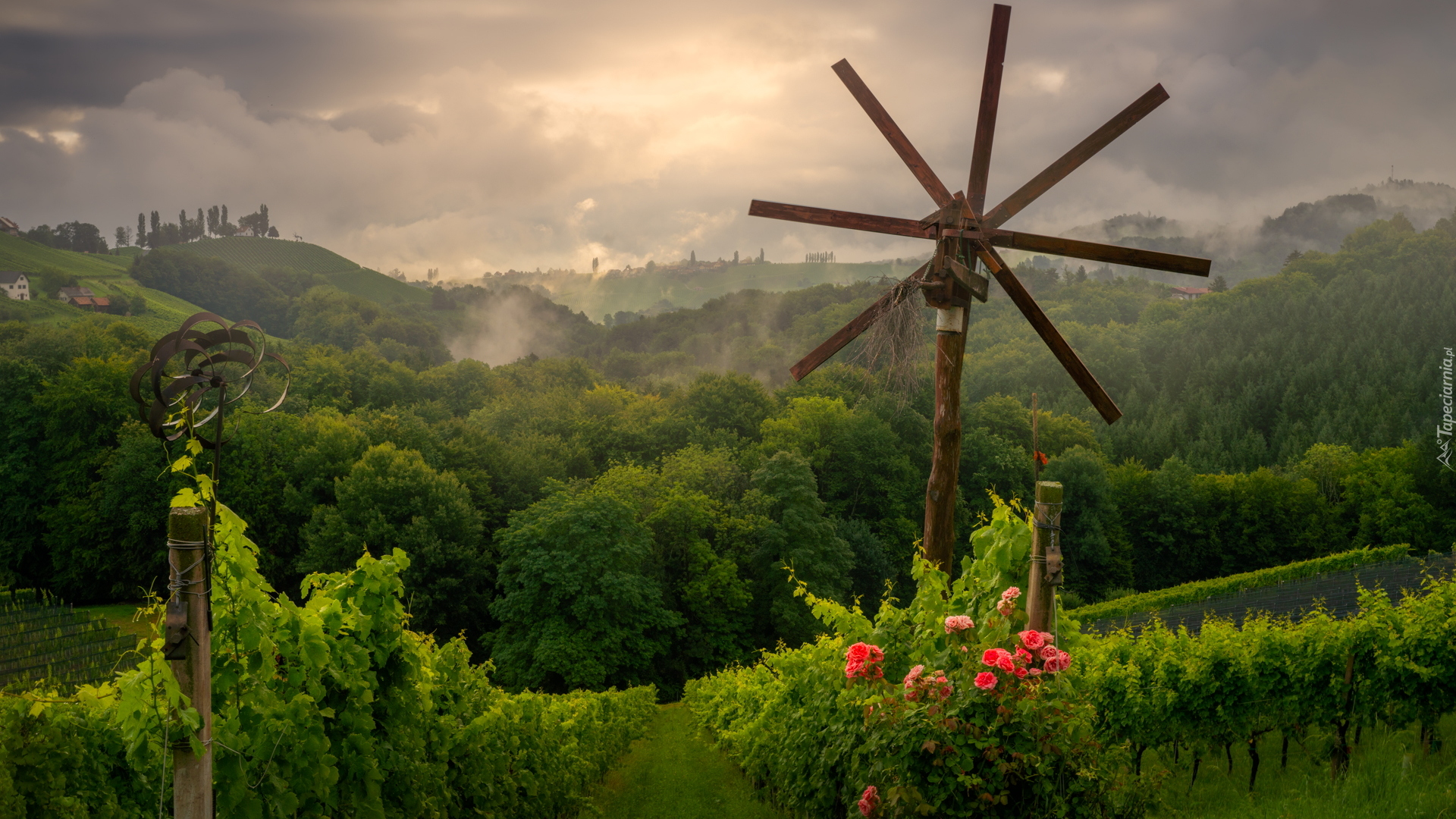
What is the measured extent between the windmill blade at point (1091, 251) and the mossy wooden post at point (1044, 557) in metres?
2.08

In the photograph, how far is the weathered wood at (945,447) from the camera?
241 inches

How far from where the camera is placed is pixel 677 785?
1418 centimetres

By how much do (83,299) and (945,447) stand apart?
96478mm

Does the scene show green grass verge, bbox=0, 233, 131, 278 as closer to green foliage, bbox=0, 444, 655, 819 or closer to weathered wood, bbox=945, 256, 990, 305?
green foliage, bbox=0, 444, 655, 819

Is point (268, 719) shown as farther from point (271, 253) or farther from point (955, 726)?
point (271, 253)

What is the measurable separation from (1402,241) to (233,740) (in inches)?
5583

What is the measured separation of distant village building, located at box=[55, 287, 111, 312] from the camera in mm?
75562

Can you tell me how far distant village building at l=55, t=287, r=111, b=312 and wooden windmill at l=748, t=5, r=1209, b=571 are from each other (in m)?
90.7

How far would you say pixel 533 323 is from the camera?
132375mm

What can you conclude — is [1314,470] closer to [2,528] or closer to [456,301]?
[2,528]

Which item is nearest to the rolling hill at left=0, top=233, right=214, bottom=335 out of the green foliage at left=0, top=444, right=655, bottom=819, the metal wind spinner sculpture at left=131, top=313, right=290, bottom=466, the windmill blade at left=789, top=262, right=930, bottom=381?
the green foliage at left=0, top=444, right=655, bottom=819

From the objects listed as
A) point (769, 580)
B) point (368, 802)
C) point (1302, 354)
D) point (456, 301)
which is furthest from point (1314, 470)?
point (456, 301)

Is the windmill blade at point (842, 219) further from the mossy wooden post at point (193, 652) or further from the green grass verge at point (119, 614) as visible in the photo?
the green grass verge at point (119, 614)

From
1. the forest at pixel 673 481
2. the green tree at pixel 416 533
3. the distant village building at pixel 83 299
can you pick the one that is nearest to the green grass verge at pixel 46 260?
the distant village building at pixel 83 299
